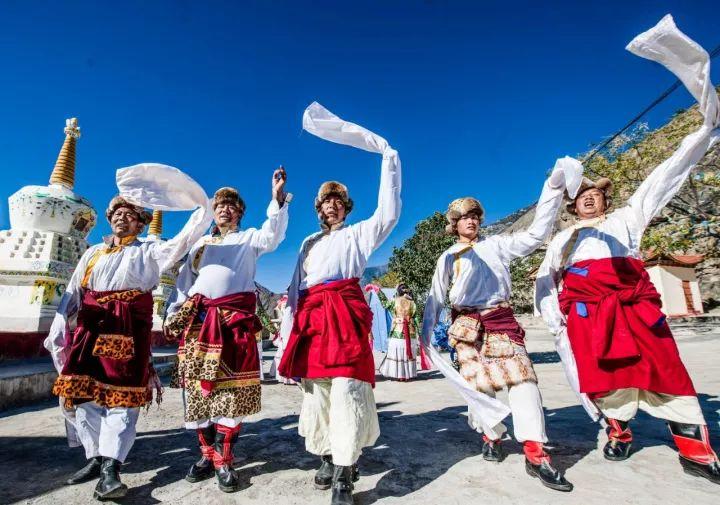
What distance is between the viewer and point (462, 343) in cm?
284

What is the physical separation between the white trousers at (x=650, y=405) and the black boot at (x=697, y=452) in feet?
0.15

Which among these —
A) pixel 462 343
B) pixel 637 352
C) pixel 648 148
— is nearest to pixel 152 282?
pixel 462 343

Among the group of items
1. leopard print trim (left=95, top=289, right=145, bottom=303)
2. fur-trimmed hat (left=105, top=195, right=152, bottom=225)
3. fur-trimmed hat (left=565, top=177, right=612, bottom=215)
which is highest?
fur-trimmed hat (left=105, top=195, right=152, bottom=225)

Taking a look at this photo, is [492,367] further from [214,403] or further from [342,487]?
[214,403]

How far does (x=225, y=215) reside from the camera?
9.55ft

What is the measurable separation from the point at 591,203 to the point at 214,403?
123 inches

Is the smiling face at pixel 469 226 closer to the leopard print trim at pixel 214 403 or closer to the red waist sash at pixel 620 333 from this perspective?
the red waist sash at pixel 620 333

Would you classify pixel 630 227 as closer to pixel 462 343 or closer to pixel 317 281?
pixel 462 343

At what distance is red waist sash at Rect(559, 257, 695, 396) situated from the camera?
2.38m

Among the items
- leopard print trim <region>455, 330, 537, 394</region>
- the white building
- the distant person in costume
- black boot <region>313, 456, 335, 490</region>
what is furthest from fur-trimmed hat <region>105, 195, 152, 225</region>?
the white building

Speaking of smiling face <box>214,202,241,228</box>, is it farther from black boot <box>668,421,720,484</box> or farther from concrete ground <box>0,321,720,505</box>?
black boot <box>668,421,720,484</box>

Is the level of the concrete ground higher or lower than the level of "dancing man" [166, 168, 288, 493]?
lower

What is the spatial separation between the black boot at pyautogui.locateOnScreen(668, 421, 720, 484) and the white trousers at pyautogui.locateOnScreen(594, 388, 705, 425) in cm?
5

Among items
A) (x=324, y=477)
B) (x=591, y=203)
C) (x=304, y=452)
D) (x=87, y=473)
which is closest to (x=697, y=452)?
(x=591, y=203)
